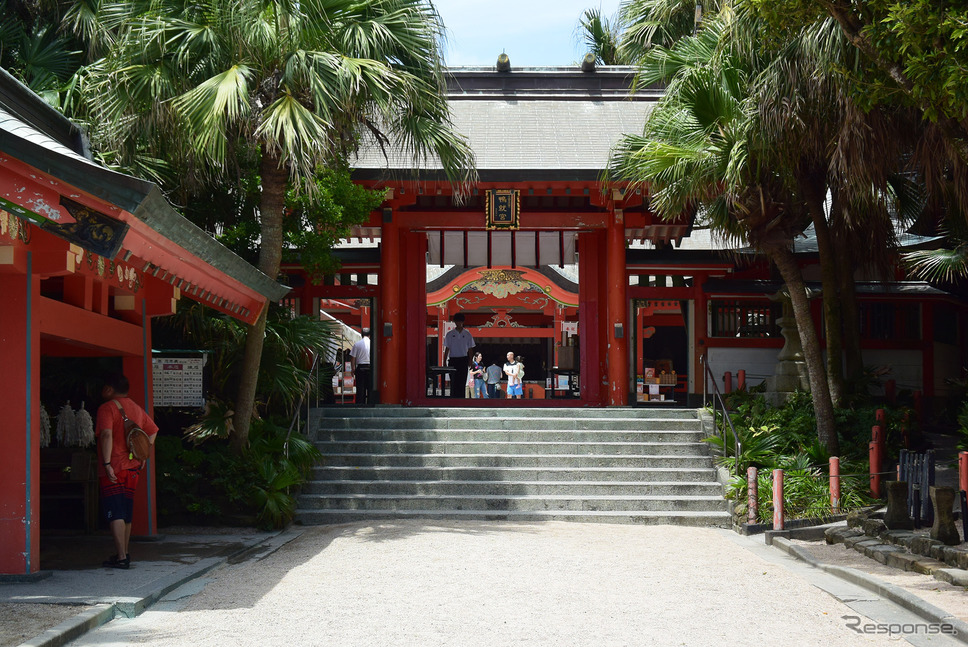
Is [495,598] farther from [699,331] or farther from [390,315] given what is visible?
[699,331]

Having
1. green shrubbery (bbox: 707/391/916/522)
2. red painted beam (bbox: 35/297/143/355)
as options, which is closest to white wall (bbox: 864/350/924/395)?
green shrubbery (bbox: 707/391/916/522)

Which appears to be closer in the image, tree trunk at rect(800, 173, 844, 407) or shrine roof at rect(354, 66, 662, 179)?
tree trunk at rect(800, 173, 844, 407)

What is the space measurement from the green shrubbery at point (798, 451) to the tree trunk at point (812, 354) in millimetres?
214

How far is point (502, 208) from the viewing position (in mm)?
15703

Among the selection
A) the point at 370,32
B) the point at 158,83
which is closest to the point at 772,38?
the point at 370,32

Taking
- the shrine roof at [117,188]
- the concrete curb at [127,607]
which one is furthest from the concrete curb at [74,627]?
the shrine roof at [117,188]

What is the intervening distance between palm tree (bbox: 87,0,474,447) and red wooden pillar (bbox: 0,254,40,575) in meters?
3.34

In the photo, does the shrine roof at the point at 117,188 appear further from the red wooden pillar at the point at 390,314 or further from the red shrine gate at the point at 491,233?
the red shrine gate at the point at 491,233

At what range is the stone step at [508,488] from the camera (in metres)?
12.5

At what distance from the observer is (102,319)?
8734 millimetres

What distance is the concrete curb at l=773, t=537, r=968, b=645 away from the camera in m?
6.23

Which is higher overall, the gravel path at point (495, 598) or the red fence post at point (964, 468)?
the red fence post at point (964, 468)

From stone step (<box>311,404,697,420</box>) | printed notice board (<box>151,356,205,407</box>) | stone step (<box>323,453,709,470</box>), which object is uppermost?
printed notice board (<box>151,356,205,407</box>)

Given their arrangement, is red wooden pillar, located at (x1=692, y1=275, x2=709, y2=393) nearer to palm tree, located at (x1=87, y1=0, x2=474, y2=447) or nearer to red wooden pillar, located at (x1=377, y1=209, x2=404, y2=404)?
red wooden pillar, located at (x1=377, y1=209, x2=404, y2=404)
